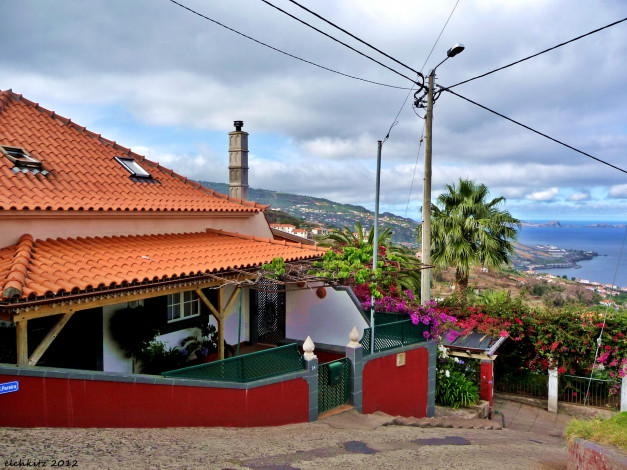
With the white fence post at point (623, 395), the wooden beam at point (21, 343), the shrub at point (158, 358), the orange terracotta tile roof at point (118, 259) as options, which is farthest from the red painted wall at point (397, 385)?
the white fence post at point (623, 395)

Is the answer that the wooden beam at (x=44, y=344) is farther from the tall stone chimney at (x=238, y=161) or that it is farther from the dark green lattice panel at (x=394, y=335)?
the tall stone chimney at (x=238, y=161)

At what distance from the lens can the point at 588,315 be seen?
1586 centimetres

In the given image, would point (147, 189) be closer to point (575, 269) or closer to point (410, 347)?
point (410, 347)

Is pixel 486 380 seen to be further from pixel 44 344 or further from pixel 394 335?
pixel 44 344

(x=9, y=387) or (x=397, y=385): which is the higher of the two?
(x=9, y=387)

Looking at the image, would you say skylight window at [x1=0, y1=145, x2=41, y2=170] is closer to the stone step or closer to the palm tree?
the stone step

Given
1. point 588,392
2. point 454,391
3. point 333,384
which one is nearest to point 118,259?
point 333,384

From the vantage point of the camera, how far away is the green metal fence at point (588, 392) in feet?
50.6

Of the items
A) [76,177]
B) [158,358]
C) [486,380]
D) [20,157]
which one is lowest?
[486,380]

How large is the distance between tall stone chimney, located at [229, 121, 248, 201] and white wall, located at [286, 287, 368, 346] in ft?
18.9

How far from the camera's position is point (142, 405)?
287 inches

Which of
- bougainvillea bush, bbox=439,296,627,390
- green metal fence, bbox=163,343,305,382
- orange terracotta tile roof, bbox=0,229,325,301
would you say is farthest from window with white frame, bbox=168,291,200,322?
bougainvillea bush, bbox=439,296,627,390

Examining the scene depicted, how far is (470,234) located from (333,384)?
11.7 meters

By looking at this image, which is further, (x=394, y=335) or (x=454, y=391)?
(x=454, y=391)
